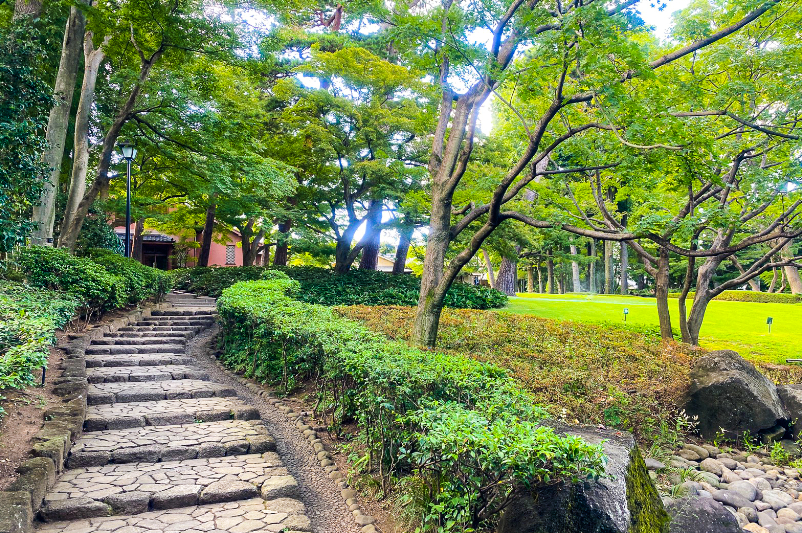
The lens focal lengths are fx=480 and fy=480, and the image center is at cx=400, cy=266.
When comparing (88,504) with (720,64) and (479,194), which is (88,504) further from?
(720,64)

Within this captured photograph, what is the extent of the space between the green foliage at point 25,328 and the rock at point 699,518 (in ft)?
15.8

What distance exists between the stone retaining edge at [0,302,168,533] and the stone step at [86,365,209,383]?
10.6 inches

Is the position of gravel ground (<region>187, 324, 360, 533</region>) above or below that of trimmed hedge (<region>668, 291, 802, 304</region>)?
below

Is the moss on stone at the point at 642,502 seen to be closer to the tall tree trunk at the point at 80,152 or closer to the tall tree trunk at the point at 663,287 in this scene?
the tall tree trunk at the point at 663,287

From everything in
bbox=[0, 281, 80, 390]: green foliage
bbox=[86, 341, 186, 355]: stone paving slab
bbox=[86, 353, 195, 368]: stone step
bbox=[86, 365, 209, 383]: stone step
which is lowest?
bbox=[86, 365, 209, 383]: stone step

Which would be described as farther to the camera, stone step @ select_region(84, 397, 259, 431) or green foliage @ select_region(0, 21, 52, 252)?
green foliage @ select_region(0, 21, 52, 252)

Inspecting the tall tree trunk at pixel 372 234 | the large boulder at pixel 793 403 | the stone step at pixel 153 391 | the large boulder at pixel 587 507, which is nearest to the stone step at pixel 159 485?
the stone step at pixel 153 391

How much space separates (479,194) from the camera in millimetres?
8156

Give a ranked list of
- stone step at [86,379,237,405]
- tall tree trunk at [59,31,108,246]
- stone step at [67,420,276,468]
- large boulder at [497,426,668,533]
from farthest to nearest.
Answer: tall tree trunk at [59,31,108,246] < stone step at [86,379,237,405] < stone step at [67,420,276,468] < large boulder at [497,426,668,533]

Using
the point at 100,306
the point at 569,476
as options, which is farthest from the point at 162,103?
the point at 569,476

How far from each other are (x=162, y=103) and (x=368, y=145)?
231 inches

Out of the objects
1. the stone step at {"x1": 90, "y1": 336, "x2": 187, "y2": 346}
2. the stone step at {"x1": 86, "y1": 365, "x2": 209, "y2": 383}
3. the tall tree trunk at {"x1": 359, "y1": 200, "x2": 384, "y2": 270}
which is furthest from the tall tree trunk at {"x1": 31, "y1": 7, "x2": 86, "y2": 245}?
the tall tree trunk at {"x1": 359, "y1": 200, "x2": 384, "y2": 270}

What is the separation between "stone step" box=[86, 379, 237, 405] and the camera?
5.91m

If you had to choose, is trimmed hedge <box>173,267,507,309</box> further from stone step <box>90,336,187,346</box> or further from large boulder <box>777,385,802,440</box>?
large boulder <box>777,385,802,440</box>
